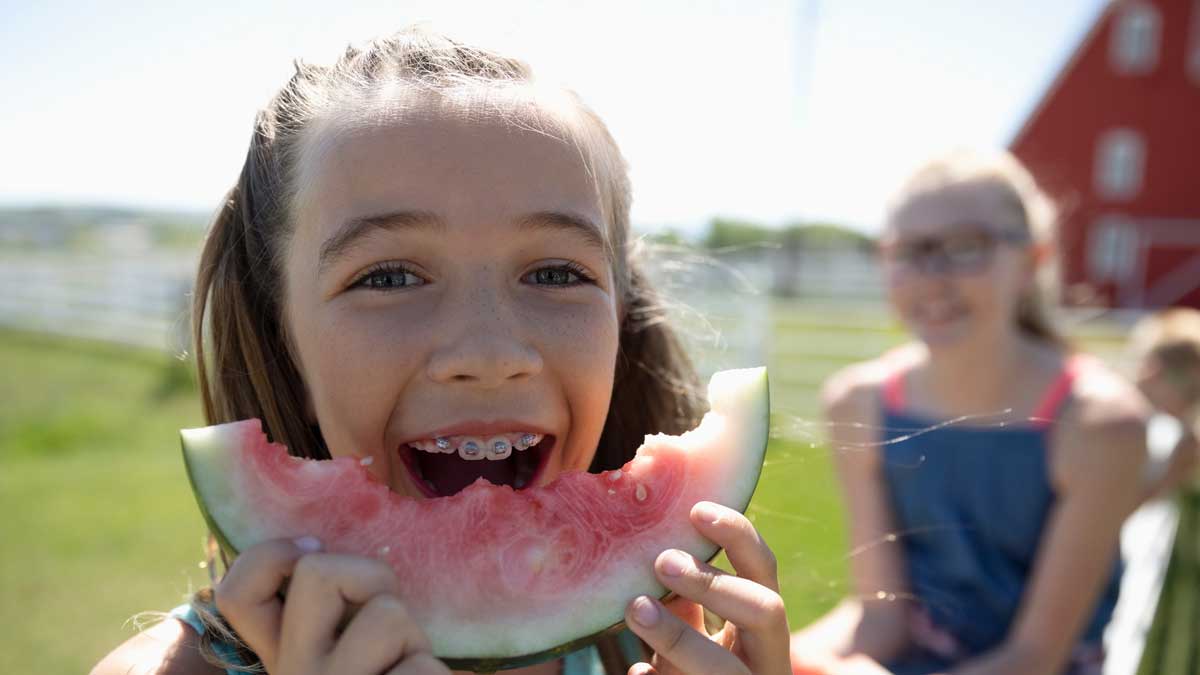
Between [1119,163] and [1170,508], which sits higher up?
[1119,163]

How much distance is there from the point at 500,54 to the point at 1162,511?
14.6 ft

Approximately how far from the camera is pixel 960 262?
130 inches

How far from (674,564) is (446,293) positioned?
0.54 meters

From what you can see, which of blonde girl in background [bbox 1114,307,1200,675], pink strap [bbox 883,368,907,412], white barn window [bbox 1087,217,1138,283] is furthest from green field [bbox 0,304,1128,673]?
white barn window [bbox 1087,217,1138,283]

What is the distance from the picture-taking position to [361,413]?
147cm

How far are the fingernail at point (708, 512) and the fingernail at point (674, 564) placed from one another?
0.06 meters

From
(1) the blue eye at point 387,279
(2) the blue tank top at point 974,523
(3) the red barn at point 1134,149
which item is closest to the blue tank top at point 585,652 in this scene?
(1) the blue eye at point 387,279

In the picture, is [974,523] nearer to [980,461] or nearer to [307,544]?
[980,461]

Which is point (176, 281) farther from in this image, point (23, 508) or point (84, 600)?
point (84, 600)

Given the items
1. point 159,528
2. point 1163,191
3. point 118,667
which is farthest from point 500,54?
point 1163,191

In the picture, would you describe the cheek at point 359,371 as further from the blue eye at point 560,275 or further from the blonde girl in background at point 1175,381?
the blonde girl in background at point 1175,381

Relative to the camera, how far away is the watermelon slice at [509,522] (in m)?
1.29

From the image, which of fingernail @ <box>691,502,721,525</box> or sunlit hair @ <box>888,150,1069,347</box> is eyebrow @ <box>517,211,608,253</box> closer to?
fingernail @ <box>691,502,721,525</box>

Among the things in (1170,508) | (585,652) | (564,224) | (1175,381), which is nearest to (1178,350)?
(1175,381)
